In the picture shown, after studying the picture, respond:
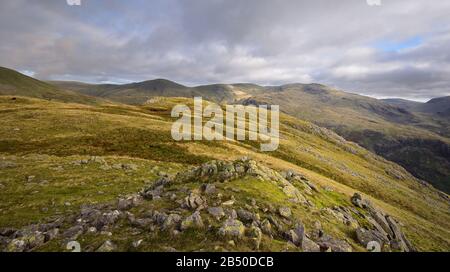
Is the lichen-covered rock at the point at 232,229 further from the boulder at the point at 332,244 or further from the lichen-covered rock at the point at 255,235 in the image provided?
the boulder at the point at 332,244

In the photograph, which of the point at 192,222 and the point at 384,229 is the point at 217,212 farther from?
the point at 384,229

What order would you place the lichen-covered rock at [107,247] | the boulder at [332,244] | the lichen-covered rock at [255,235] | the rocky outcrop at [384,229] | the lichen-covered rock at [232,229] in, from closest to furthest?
the lichen-covered rock at [107,247], the lichen-covered rock at [255,235], the lichen-covered rock at [232,229], the boulder at [332,244], the rocky outcrop at [384,229]

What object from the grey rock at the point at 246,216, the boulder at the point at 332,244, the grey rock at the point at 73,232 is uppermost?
the grey rock at the point at 246,216

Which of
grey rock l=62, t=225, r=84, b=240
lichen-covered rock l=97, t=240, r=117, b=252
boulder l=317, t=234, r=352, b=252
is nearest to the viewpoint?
lichen-covered rock l=97, t=240, r=117, b=252

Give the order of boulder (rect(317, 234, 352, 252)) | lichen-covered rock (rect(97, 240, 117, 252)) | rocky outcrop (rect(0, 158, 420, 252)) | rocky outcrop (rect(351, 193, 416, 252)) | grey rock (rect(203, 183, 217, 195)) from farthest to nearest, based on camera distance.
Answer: rocky outcrop (rect(351, 193, 416, 252)) < grey rock (rect(203, 183, 217, 195)) < boulder (rect(317, 234, 352, 252)) < rocky outcrop (rect(0, 158, 420, 252)) < lichen-covered rock (rect(97, 240, 117, 252))

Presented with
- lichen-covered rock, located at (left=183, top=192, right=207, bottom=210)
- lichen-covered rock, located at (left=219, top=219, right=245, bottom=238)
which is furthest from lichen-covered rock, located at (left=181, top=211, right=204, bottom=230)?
lichen-covered rock, located at (left=183, top=192, right=207, bottom=210)

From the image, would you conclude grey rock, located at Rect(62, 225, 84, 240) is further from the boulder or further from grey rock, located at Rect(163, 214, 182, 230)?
the boulder

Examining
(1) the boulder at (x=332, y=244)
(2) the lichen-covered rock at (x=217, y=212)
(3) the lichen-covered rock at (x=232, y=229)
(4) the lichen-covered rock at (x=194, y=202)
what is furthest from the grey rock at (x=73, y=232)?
(1) the boulder at (x=332, y=244)

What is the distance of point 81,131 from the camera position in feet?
190

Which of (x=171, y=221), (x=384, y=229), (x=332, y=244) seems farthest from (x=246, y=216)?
(x=384, y=229)

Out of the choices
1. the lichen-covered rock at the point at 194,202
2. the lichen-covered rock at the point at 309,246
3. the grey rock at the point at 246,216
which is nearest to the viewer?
the lichen-covered rock at the point at 309,246

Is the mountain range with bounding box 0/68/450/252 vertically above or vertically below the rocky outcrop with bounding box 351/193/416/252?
above

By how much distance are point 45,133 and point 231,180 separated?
4552 cm
